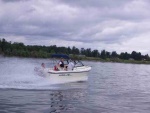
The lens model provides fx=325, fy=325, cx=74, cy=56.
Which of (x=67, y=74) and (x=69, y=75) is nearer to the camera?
(x=67, y=74)

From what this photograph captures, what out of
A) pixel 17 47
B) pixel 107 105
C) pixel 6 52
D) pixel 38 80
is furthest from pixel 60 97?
pixel 17 47

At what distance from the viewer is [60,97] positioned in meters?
22.1

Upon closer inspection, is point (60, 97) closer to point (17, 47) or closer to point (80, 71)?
point (80, 71)

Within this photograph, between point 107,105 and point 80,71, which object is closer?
point 107,105

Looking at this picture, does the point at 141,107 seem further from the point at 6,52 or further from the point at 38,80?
the point at 6,52

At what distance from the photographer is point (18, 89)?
24000mm

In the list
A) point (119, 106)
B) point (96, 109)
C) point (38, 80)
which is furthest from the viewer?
point (38, 80)

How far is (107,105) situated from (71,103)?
7.29 ft

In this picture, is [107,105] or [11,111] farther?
[107,105]

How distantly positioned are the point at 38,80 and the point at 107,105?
11439mm

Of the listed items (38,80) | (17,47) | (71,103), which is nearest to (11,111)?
(71,103)

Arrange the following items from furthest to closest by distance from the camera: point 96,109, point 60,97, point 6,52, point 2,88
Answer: point 6,52 → point 2,88 → point 60,97 → point 96,109

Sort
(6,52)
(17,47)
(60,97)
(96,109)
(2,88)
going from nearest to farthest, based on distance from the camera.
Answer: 1. (96,109)
2. (60,97)
3. (2,88)
4. (6,52)
5. (17,47)

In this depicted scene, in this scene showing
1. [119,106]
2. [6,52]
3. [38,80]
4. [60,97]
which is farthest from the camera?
[6,52]
